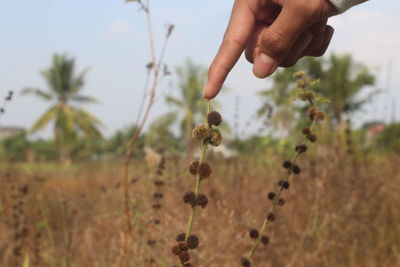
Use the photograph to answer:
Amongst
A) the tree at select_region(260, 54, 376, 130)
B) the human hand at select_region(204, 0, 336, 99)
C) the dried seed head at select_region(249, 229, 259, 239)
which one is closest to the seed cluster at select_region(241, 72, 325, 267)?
the dried seed head at select_region(249, 229, 259, 239)

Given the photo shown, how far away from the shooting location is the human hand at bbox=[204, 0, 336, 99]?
979 millimetres

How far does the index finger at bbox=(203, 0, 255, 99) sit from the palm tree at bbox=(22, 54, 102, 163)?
37.2 metres

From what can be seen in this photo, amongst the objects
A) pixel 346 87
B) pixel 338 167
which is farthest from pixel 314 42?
pixel 346 87

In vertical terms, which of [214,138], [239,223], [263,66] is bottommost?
[239,223]

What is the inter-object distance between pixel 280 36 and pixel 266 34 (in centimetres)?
3

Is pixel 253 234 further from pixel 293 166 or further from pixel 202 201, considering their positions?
pixel 202 201

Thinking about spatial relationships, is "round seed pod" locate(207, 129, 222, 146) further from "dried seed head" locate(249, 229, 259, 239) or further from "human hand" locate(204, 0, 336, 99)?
"dried seed head" locate(249, 229, 259, 239)

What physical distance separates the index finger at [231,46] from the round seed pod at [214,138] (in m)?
0.13

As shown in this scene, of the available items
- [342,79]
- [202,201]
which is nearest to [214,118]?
[202,201]

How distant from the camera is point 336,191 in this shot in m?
3.39

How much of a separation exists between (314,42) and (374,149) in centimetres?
669

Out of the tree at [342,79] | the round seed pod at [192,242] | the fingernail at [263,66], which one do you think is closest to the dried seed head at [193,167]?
the round seed pod at [192,242]

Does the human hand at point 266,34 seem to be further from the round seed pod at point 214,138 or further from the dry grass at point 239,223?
the dry grass at point 239,223

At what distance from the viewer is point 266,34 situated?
1.02 metres
